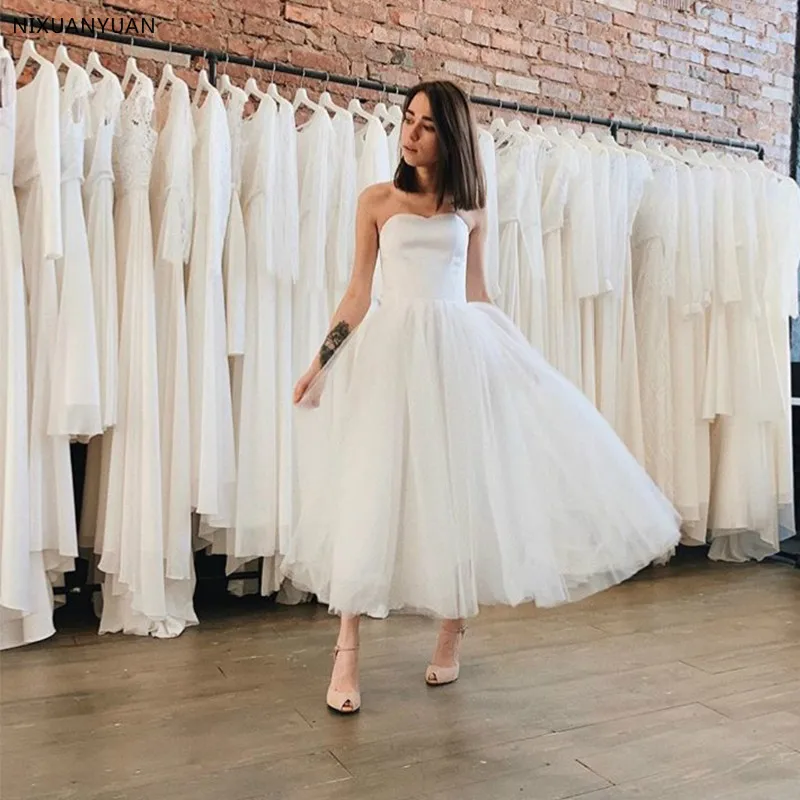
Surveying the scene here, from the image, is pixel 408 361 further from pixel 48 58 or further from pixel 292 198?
pixel 48 58

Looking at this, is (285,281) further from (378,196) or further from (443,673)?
(443,673)

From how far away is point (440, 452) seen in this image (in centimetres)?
201

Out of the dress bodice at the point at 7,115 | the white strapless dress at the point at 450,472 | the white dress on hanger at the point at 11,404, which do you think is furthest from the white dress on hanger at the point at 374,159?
the dress bodice at the point at 7,115

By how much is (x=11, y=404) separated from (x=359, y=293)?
1.02m

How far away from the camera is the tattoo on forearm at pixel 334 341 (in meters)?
2.21

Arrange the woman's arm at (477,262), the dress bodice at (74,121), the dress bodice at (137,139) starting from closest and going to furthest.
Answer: the woman's arm at (477,262)
the dress bodice at (74,121)
the dress bodice at (137,139)

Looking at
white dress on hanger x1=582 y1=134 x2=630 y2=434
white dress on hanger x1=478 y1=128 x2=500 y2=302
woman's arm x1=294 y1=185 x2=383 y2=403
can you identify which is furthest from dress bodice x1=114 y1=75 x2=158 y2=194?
white dress on hanger x1=582 y1=134 x2=630 y2=434

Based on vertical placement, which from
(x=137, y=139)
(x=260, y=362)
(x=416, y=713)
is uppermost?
(x=137, y=139)

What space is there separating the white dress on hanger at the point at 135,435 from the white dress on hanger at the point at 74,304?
0.11 m

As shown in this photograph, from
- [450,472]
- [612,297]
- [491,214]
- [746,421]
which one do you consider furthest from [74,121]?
[746,421]

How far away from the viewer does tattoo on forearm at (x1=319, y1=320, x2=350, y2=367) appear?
2207mm

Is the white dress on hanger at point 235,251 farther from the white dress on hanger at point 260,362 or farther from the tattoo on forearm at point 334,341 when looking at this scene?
the tattoo on forearm at point 334,341

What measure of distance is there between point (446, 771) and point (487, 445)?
685 millimetres

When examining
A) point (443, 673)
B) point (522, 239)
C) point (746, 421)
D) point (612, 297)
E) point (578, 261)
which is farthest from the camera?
point (746, 421)
